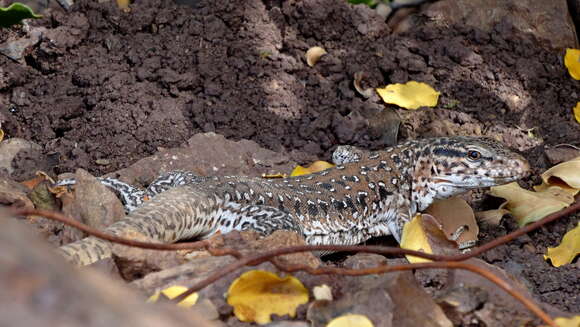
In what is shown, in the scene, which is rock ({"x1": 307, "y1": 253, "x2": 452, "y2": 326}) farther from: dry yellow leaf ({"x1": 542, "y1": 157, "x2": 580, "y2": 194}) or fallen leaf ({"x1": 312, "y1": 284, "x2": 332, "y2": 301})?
dry yellow leaf ({"x1": 542, "y1": 157, "x2": 580, "y2": 194})

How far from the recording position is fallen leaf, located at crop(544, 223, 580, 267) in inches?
211

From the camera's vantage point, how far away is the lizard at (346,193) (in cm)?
513

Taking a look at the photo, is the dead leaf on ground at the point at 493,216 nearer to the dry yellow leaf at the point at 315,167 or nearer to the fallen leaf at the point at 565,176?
the fallen leaf at the point at 565,176

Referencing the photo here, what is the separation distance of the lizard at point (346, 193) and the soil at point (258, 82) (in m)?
0.58

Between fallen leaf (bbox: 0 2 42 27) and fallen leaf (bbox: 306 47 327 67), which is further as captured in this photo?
fallen leaf (bbox: 306 47 327 67)

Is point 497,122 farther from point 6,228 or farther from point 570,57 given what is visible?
point 6,228

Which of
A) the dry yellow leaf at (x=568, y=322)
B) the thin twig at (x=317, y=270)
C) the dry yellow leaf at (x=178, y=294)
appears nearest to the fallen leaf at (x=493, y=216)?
the dry yellow leaf at (x=568, y=322)

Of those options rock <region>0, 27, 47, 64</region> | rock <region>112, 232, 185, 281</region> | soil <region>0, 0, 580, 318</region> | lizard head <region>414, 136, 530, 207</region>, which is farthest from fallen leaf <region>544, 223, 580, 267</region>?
rock <region>0, 27, 47, 64</region>

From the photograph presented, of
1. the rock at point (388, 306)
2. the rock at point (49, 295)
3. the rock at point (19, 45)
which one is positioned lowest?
the rock at point (19, 45)

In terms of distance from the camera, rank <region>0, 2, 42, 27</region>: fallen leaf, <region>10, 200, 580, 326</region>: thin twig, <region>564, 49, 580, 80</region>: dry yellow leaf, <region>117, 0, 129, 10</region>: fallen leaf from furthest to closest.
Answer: <region>564, 49, 580, 80</region>: dry yellow leaf → <region>117, 0, 129, 10</region>: fallen leaf → <region>0, 2, 42, 27</region>: fallen leaf → <region>10, 200, 580, 326</region>: thin twig

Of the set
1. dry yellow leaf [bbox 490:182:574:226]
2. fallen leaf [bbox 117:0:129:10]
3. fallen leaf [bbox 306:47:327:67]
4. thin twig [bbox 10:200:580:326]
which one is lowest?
dry yellow leaf [bbox 490:182:574:226]

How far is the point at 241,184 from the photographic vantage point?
5.52 metres

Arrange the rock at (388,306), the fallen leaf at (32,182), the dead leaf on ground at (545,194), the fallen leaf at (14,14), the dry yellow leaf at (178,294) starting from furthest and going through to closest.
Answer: the fallen leaf at (14,14) < the dead leaf on ground at (545,194) < the fallen leaf at (32,182) < the dry yellow leaf at (178,294) < the rock at (388,306)

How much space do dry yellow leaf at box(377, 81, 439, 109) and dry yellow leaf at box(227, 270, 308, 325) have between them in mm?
3996
